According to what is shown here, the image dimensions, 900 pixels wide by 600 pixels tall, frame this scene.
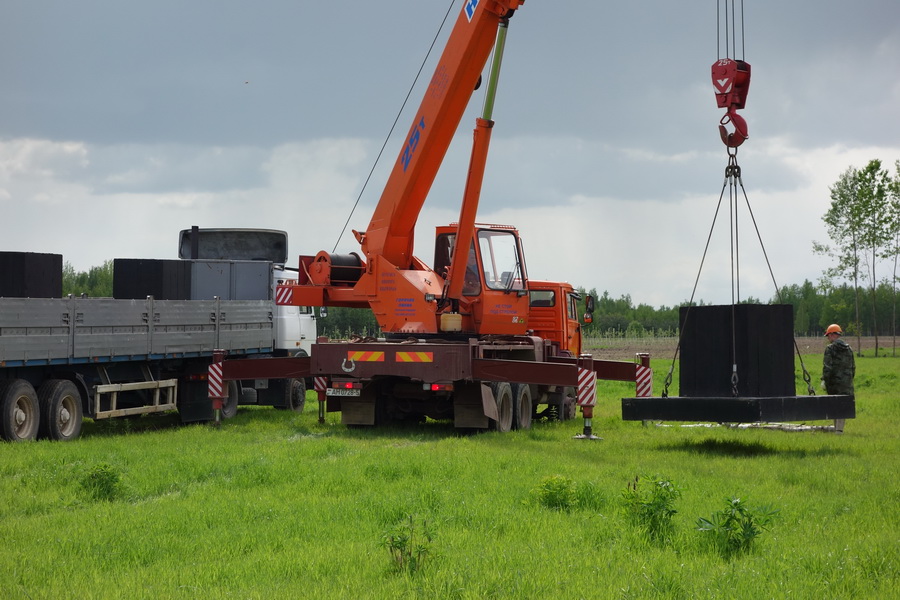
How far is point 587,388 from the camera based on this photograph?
15.5 m

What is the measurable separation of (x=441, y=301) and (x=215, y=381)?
4498 millimetres

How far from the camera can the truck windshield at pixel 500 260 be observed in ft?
55.5

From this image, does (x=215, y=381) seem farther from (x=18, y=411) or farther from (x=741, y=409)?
(x=741, y=409)

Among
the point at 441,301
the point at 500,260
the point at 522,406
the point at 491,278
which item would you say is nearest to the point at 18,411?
the point at 441,301

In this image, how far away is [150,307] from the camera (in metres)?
17.3

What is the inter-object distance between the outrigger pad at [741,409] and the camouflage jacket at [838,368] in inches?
105

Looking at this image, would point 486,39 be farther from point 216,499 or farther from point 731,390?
point 216,499

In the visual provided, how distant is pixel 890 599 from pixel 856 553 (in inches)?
43.8

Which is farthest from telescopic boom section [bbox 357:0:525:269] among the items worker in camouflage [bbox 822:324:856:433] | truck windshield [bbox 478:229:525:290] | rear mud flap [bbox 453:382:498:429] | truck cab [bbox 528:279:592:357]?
worker in camouflage [bbox 822:324:856:433]

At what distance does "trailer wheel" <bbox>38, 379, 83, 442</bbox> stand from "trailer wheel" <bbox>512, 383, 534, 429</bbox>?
7.07 m

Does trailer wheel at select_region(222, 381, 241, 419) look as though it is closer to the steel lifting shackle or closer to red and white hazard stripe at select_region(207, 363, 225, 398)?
red and white hazard stripe at select_region(207, 363, 225, 398)

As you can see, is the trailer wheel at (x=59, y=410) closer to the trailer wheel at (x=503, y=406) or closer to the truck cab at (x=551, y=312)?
the trailer wheel at (x=503, y=406)

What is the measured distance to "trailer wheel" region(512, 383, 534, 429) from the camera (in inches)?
671

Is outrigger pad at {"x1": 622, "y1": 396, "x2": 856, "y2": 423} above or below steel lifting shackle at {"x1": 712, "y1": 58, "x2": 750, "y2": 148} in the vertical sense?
below
